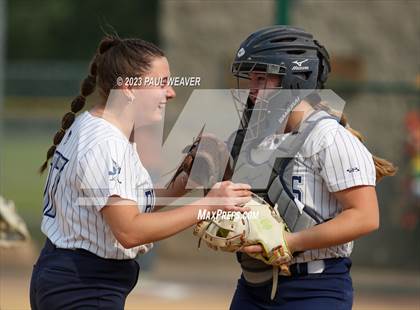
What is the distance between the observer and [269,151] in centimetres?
388

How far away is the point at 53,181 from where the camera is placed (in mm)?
3672

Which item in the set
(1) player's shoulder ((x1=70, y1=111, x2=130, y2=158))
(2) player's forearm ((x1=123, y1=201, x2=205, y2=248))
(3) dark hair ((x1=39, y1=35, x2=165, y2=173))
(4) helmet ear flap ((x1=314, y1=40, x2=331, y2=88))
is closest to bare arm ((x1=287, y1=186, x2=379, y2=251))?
(2) player's forearm ((x1=123, y1=201, x2=205, y2=248))

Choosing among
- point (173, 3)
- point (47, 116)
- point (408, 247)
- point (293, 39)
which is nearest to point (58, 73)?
point (47, 116)

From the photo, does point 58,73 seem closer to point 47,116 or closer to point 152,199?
point 47,116

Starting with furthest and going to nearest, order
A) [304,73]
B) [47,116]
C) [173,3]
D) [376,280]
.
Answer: [47,116] < [173,3] < [376,280] < [304,73]

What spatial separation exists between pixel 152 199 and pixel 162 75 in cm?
49

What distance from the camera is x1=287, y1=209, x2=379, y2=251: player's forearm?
3.58 m

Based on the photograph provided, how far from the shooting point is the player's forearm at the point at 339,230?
3.58 meters

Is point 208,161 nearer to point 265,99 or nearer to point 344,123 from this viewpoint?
point 265,99

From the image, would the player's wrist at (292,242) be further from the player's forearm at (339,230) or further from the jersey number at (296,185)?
the jersey number at (296,185)

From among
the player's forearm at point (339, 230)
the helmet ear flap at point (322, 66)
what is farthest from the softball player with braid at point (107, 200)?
the helmet ear flap at point (322, 66)

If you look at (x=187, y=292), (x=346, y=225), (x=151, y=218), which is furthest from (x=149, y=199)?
(x=187, y=292)

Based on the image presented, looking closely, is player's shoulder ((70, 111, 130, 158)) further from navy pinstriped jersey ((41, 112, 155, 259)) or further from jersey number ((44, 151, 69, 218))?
jersey number ((44, 151, 69, 218))

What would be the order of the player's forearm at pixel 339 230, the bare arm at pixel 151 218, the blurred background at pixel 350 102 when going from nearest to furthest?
the bare arm at pixel 151 218 < the player's forearm at pixel 339 230 < the blurred background at pixel 350 102
